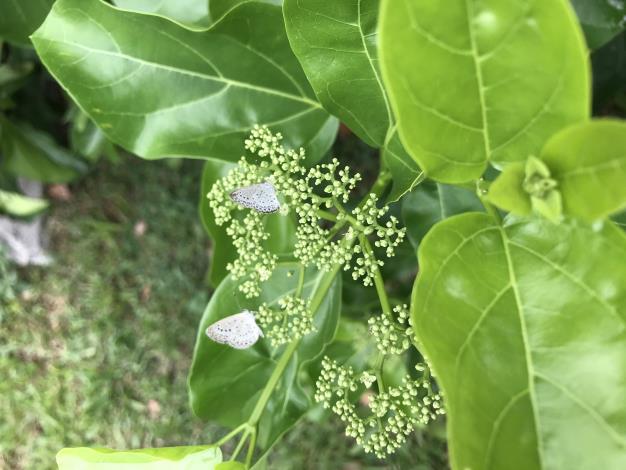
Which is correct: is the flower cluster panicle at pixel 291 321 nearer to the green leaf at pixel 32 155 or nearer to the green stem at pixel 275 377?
the green stem at pixel 275 377

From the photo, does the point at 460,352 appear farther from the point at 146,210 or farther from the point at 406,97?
the point at 146,210


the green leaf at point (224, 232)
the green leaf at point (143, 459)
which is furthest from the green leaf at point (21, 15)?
the green leaf at point (143, 459)

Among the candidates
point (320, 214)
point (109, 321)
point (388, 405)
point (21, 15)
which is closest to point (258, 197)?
point (320, 214)

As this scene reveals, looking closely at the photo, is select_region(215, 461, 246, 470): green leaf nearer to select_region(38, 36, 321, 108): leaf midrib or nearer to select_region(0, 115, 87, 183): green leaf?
select_region(38, 36, 321, 108): leaf midrib

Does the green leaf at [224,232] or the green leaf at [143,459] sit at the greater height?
the green leaf at [224,232]

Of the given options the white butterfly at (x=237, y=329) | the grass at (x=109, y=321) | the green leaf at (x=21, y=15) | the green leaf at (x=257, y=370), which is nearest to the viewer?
the white butterfly at (x=237, y=329)

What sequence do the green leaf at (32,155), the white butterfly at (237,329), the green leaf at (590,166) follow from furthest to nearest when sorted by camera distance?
1. the green leaf at (32,155)
2. the white butterfly at (237,329)
3. the green leaf at (590,166)
